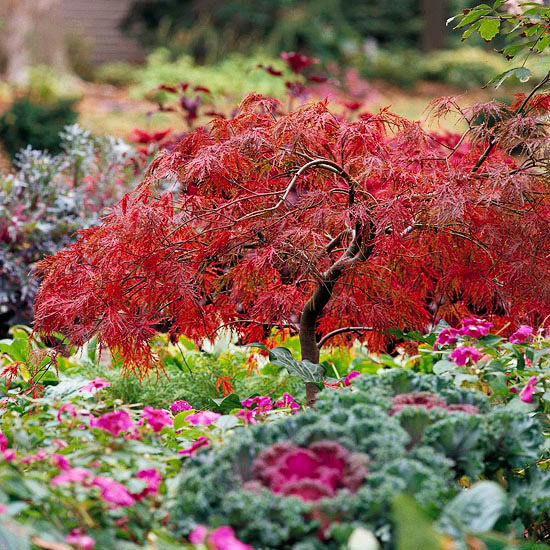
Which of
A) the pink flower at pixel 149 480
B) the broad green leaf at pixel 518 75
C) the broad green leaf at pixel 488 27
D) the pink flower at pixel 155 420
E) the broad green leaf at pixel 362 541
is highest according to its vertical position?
the broad green leaf at pixel 488 27

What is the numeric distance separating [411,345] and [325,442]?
184 cm

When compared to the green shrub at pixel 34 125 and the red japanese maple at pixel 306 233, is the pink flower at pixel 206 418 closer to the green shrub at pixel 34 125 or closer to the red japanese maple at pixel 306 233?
the red japanese maple at pixel 306 233

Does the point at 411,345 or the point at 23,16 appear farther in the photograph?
the point at 23,16

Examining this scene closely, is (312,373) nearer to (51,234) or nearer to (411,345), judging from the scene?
(411,345)

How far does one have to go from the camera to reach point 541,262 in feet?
10.2

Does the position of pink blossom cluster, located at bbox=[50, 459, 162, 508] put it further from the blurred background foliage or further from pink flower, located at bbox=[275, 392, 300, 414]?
the blurred background foliage

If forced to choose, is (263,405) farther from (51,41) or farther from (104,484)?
(51,41)

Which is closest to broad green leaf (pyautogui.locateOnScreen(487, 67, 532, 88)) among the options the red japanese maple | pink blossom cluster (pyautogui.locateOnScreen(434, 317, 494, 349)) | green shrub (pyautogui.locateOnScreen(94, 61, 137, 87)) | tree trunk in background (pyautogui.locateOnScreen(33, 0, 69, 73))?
the red japanese maple

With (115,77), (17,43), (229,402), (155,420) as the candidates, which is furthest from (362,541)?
(115,77)

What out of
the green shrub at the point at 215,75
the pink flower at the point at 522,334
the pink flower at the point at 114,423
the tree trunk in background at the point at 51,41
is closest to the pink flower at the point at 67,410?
the pink flower at the point at 114,423

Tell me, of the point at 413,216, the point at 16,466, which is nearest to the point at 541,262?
the point at 413,216

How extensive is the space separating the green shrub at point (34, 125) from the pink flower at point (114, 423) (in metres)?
8.10

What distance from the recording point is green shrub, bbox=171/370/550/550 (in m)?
1.82

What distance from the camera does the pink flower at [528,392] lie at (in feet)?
8.34
